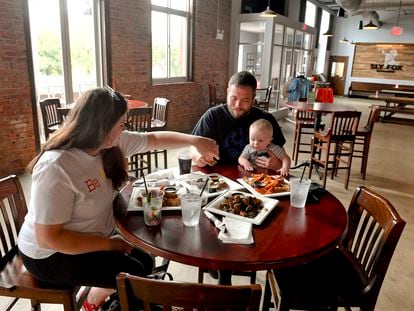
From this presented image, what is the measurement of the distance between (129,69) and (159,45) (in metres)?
1.07

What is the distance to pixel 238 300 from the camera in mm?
833

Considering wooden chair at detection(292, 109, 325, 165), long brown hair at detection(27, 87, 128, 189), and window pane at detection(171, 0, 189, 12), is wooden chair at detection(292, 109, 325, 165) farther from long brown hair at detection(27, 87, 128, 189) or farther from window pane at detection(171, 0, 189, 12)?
long brown hair at detection(27, 87, 128, 189)

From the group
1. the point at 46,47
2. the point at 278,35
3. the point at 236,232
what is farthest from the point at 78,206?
the point at 278,35

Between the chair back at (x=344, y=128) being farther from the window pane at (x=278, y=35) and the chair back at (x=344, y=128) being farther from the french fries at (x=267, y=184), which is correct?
the window pane at (x=278, y=35)

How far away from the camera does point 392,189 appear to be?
13.7 ft

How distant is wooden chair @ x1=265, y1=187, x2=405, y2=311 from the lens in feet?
4.45

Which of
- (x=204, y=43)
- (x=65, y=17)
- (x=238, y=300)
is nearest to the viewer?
(x=238, y=300)

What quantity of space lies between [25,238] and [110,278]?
386mm

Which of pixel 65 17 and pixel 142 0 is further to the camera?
pixel 142 0

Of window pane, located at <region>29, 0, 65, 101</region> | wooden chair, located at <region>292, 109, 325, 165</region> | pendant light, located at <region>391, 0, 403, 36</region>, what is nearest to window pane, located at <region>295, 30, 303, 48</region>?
pendant light, located at <region>391, 0, 403, 36</region>

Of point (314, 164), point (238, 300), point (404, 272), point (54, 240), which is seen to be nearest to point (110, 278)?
point (54, 240)

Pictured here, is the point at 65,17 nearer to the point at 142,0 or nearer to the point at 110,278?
the point at 142,0

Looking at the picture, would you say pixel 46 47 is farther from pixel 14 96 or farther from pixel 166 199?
pixel 166 199

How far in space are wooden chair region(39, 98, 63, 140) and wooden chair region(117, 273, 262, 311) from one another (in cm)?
333
